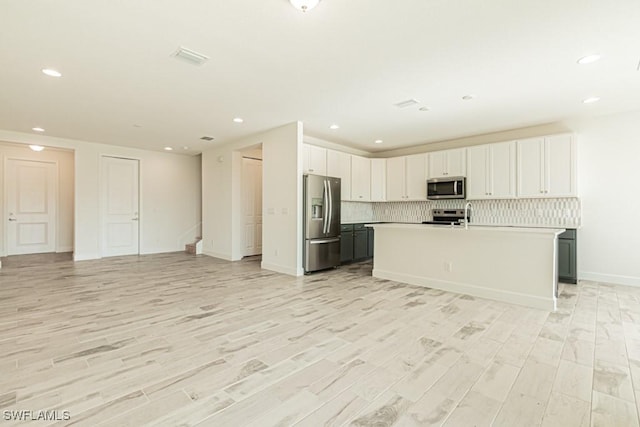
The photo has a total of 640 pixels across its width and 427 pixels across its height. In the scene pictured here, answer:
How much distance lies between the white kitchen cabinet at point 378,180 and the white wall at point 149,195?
5.12m

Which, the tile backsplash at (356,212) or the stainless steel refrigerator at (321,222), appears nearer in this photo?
the stainless steel refrigerator at (321,222)

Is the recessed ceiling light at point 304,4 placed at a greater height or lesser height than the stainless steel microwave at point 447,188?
greater

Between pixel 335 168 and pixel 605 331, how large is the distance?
4.72 m

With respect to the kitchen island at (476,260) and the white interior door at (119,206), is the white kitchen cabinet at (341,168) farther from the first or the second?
the white interior door at (119,206)

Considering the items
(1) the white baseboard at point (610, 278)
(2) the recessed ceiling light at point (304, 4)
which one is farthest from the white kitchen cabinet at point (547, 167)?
(2) the recessed ceiling light at point (304, 4)

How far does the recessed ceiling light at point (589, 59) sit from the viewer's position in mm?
2955

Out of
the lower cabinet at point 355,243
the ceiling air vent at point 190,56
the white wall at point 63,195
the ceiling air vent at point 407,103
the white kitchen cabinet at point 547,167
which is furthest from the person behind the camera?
the white wall at point 63,195

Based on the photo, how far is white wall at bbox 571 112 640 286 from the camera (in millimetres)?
4637

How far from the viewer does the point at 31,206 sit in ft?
24.9

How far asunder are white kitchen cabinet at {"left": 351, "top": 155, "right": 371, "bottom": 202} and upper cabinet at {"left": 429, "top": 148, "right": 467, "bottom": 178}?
138 cm

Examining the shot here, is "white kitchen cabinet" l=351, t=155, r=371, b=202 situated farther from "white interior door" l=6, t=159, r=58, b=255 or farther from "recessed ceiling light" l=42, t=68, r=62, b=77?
"white interior door" l=6, t=159, r=58, b=255

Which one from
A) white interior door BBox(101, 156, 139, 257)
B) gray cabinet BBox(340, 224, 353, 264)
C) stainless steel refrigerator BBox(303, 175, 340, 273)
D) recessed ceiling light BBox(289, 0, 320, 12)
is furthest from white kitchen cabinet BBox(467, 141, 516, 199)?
white interior door BBox(101, 156, 139, 257)

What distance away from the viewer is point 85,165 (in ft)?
22.6
